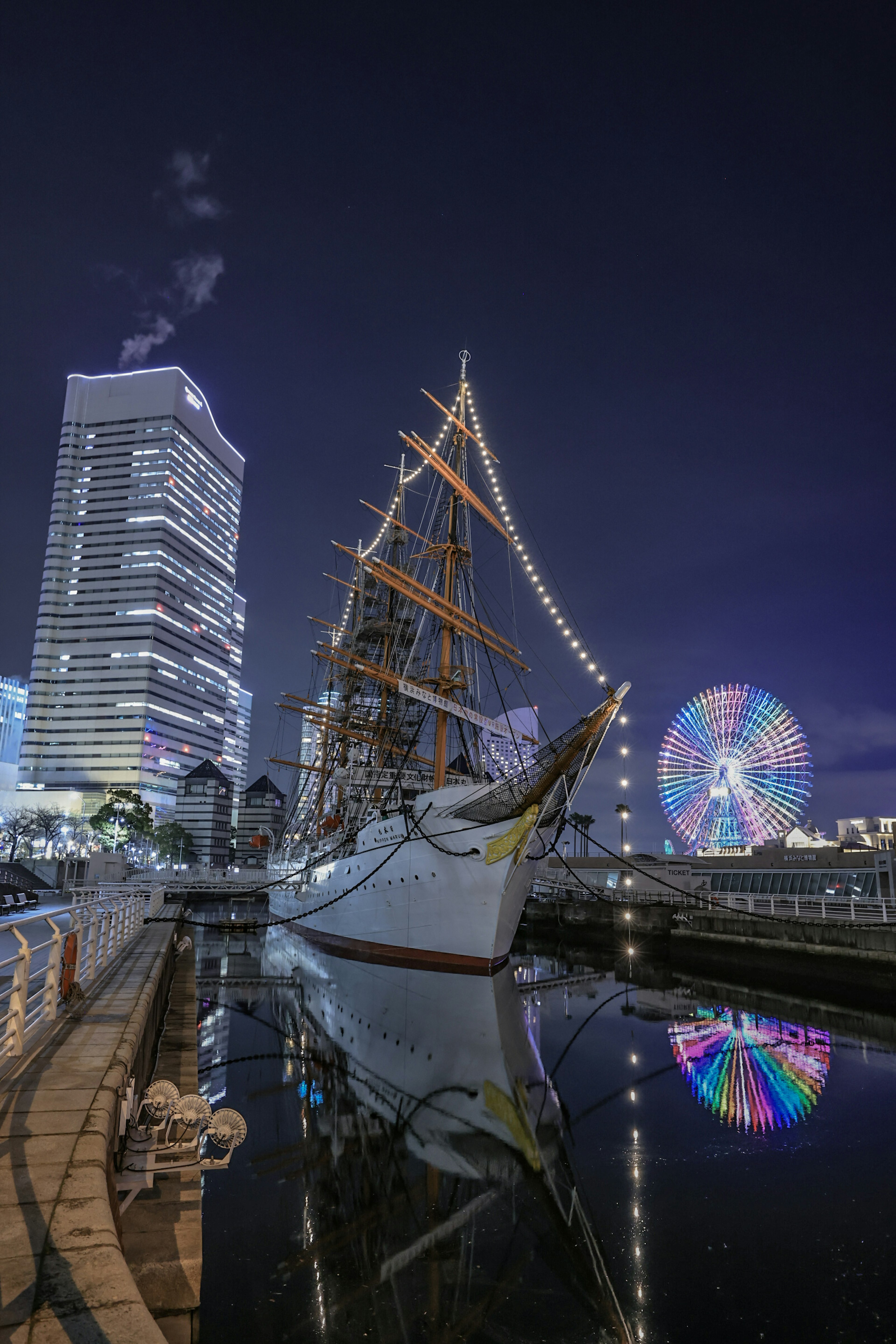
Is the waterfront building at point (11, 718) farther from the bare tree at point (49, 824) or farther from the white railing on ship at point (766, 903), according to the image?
the white railing on ship at point (766, 903)

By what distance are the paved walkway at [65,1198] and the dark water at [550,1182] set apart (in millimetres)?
1941

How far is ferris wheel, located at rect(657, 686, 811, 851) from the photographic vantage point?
5488 centimetres

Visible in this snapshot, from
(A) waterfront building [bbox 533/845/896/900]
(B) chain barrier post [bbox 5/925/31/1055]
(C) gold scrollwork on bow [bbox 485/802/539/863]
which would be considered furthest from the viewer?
(A) waterfront building [bbox 533/845/896/900]

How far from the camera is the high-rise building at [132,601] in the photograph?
14100 centimetres

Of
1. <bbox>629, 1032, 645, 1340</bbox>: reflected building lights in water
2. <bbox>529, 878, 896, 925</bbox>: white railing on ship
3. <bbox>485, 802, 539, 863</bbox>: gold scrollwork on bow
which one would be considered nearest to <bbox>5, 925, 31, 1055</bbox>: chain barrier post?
<bbox>629, 1032, 645, 1340</bbox>: reflected building lights in water

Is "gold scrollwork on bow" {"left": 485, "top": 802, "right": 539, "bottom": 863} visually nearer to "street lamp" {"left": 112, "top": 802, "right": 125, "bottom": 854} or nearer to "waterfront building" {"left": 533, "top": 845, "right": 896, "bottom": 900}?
"waterfront building" {"left": 533, "top": 845, "right": 896, "bottom": 900}

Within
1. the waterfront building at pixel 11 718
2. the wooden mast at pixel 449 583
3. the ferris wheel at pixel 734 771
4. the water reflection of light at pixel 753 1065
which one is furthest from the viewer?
the waterfront building at pixel 11 718

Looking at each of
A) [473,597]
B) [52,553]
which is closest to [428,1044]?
[473,597]

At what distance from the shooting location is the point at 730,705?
57.8 m

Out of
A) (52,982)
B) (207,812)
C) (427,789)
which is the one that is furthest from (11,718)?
(52,982)

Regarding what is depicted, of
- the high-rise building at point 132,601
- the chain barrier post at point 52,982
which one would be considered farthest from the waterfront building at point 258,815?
the chain barrier post at point 52,982

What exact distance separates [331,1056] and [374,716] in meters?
45.9

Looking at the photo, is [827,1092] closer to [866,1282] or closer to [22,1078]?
[866,1282]

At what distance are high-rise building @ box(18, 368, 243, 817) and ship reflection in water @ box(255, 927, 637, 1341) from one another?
5063 inches
